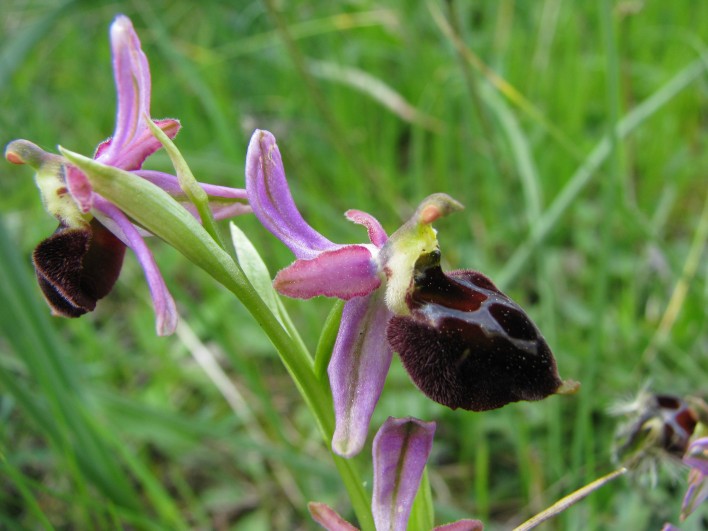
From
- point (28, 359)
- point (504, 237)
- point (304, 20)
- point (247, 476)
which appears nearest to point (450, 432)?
point (247, 476)

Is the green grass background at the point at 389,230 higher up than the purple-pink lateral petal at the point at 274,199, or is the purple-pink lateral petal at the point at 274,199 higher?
the purple-pink lateral petal at the point at 274,199

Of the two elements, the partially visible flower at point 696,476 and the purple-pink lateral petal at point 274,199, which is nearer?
the purple-pink lateral petal at point 274,199

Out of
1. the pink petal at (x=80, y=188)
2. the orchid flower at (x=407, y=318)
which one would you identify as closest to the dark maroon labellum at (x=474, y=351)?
the orchid flower at (x=407, y=318)

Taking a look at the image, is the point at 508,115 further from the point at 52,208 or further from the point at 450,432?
the point at 52,208

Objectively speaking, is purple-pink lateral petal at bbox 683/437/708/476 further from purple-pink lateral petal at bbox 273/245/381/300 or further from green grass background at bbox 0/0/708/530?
purple-pink lateral petal at bbox 273/245/381/300

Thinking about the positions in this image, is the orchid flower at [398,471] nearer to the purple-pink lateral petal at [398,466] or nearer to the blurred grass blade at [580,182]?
the purple-pink lateral petal at [398,466]

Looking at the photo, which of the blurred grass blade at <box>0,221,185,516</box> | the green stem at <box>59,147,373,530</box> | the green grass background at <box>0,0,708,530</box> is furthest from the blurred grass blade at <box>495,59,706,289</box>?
the green stem at <box>59,147,373,530</box>
